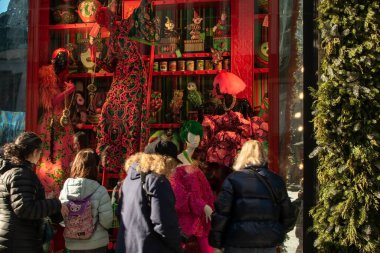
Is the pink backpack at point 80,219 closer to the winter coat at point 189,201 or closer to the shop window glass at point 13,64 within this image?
the winter coat at point 189,201

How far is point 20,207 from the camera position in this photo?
4062 mm

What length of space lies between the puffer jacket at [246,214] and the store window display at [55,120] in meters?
2.31

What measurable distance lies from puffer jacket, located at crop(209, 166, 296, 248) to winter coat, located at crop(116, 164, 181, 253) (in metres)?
0.36

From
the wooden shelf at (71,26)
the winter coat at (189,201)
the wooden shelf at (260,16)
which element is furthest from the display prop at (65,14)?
the winter coat at (189,201)

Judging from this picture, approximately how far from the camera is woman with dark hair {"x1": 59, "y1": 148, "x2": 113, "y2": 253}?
4375mm

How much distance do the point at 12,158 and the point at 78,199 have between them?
0.53 m

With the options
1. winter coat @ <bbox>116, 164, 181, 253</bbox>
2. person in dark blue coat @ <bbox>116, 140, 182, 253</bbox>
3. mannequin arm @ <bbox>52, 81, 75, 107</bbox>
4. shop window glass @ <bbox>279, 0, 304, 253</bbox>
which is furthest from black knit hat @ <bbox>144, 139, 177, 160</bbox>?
mannequin arm @ <bbox>52, 81, 75, 107</bbox>

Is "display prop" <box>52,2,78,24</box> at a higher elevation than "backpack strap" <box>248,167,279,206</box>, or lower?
higher

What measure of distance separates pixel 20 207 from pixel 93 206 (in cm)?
55

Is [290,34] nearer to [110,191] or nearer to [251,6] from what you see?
[251,6]

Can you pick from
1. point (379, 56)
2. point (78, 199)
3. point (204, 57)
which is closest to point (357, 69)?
point (379, 56)

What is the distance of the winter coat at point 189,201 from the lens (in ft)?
14.5

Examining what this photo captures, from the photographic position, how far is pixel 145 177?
3844 mm

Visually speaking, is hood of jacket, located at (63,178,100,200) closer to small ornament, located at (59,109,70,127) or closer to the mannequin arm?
small ornament, located at (59,109,70,127)
